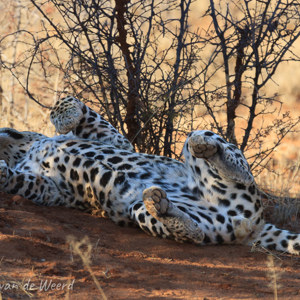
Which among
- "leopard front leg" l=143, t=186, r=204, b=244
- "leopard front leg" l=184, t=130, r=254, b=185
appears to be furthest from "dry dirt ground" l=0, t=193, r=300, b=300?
"leopard front leg" l=184, t=130, r=254, b=185

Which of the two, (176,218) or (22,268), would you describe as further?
(176,218)

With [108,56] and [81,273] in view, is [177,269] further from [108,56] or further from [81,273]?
[108,56]

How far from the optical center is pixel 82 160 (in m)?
4.51

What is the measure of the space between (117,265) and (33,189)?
1524mm

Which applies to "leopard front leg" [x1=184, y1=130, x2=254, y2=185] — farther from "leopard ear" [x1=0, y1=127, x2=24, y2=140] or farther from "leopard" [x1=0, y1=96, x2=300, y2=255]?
"leopard ear" [x1=0, y1=127, x2=24, y2=140]

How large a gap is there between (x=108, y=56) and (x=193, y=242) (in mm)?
2235

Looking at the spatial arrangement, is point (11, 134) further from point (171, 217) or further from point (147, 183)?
point (171, 217)

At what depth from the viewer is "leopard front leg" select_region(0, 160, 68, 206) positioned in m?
4.46

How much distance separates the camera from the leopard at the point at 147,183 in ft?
12.5

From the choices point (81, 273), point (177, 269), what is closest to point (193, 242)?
point (177, 269)

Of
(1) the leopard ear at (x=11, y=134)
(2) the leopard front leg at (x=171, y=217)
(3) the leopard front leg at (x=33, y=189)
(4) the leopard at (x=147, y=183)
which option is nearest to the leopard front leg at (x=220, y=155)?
(4) the leopard at (x=147, y=183)

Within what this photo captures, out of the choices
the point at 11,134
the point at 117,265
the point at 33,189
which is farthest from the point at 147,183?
the point at 11,134

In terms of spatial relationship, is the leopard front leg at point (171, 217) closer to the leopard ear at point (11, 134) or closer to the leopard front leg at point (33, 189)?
the leopard front leg at point (33, 189)

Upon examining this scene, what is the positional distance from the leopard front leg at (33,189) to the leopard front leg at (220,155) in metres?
1.24
